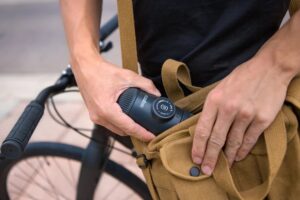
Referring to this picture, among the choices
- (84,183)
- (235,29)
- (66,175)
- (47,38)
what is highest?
(235,29)

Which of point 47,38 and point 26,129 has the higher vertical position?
point 26,129

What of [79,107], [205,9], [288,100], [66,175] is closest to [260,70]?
[288,100]

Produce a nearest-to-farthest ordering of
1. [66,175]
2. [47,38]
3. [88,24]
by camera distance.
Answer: [88,24] → [66,175] → [47,38]

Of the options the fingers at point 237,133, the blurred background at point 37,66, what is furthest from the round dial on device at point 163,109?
the blurred background at point 37,66

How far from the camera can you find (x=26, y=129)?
864mm

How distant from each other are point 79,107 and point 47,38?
1662mm

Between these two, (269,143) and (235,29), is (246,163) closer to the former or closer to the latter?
(269,143)

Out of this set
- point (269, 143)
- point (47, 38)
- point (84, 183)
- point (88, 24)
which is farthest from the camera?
point (47, 38)

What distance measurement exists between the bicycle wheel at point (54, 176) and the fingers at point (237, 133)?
62 cm

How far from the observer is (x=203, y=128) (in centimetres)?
69

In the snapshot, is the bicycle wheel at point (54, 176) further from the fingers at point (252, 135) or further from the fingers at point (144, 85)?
the fingers at point (252, 135)

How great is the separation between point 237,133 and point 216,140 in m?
0.04

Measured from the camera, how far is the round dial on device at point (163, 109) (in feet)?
2.41

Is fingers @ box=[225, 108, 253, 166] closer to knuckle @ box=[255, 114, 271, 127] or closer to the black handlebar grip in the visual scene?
knuckle @ box=[255, 114, 271, 127]
